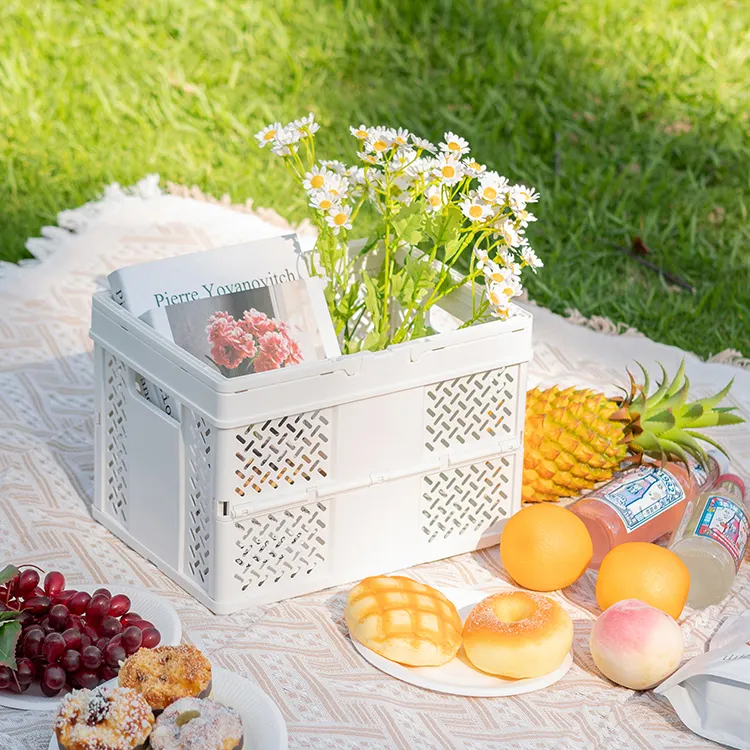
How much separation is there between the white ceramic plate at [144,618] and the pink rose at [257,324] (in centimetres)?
40

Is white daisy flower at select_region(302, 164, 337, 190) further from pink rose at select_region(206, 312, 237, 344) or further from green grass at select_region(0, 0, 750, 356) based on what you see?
green grass at select_region(0, 0, 750, 356)

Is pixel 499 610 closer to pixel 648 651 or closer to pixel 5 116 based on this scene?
pixel 648 651

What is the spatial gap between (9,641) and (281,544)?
0.45 m

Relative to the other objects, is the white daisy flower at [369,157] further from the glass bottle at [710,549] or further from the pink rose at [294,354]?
the glass bottle at [710,549]

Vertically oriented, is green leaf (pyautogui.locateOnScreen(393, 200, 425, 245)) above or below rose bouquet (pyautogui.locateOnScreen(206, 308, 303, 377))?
above

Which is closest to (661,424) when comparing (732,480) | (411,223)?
(732,480)

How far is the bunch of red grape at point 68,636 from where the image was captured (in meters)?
1.67

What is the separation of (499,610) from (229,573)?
393mm

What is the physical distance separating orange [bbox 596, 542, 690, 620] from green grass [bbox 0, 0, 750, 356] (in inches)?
48.6

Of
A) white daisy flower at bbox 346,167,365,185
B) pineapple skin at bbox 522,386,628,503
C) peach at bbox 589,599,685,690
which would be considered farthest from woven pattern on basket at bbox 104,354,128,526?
peach at bbox 589,599,685,690

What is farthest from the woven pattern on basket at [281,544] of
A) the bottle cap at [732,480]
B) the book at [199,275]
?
the bottle cap at [732,480]

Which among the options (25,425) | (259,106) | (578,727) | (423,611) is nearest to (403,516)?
(423,611)

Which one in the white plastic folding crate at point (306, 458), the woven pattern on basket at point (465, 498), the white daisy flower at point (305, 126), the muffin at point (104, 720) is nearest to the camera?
the muffin at point (104, 720)

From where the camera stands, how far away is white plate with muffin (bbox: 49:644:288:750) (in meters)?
1.48
